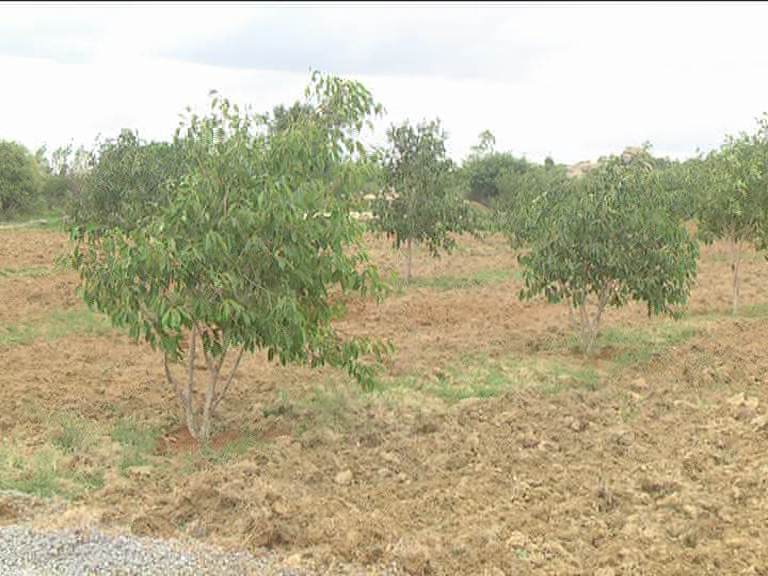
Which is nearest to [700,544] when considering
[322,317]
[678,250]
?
[322,317]

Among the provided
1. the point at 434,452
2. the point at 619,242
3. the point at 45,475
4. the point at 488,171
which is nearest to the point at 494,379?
the point at 619,242

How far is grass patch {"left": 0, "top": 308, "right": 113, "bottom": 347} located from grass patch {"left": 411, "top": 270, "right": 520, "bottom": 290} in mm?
9789

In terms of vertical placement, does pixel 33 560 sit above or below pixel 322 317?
below

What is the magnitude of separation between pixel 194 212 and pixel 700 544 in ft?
19.3

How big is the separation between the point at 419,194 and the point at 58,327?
11.0 m

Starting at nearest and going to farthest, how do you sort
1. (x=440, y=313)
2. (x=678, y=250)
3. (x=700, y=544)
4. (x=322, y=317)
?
(x=700, y=544) < (x=322, y=317) < (x=678, y=250) < (x=440, y=313)

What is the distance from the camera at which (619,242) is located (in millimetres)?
12727

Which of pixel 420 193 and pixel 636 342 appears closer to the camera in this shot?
pixel 636 342

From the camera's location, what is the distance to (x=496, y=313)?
17.8m

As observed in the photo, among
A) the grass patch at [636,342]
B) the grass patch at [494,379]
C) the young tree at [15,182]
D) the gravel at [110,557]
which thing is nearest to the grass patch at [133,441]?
the gravel at [110,557]

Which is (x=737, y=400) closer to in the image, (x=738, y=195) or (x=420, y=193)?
(x=738, y=195)

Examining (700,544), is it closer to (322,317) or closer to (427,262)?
(322,317)

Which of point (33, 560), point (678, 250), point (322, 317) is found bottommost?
point (33, 560)

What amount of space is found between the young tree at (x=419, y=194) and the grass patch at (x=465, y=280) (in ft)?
2.67
